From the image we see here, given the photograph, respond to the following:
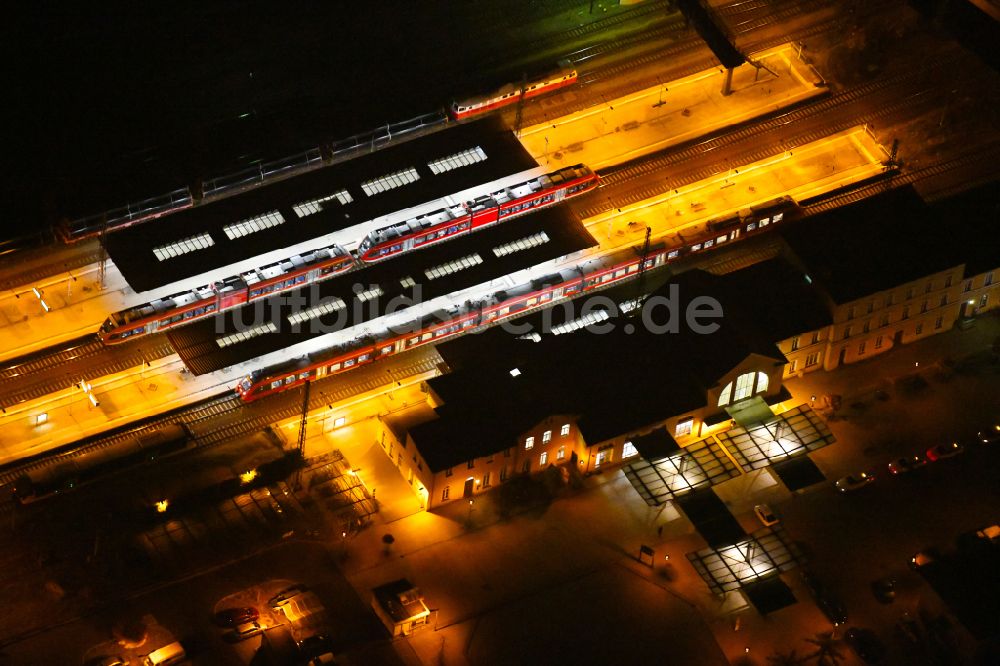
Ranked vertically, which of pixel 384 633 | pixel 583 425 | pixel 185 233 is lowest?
Result: pixel 384 633

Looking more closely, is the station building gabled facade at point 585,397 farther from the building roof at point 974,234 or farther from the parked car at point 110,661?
the parked car at point 110,661

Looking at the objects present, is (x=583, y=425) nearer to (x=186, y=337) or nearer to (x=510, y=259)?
(x=510, y=259)

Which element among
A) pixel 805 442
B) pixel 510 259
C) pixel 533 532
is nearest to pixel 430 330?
pixel 510 259

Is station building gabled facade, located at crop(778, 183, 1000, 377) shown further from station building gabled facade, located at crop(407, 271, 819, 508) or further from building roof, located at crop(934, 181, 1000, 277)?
station building gabled facade, located at crop(407, 271, 819, 508)

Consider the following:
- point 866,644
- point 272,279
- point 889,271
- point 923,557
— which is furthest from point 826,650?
point 272,279

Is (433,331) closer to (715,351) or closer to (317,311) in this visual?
(317,311)

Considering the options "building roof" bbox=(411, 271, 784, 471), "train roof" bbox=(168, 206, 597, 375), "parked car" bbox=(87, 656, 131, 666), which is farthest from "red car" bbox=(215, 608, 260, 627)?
"train roof" bbox=(168, 206, 597, 375)
